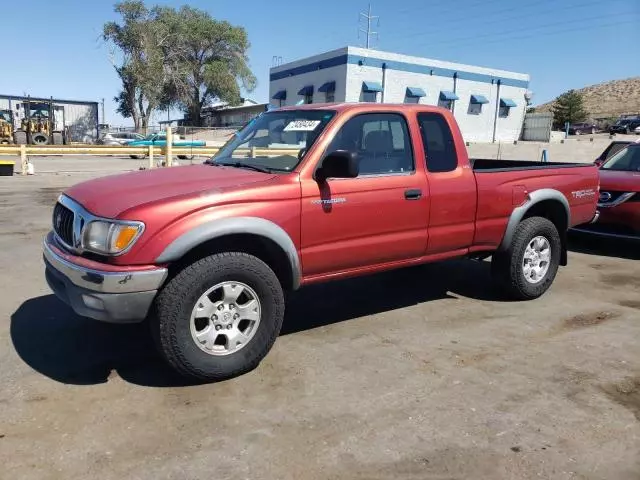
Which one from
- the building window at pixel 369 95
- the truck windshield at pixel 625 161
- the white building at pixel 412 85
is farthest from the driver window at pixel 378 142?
the building window at pixel 369 95

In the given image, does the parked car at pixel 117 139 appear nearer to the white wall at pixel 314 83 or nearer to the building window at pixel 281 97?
the building window at pixel 281 97

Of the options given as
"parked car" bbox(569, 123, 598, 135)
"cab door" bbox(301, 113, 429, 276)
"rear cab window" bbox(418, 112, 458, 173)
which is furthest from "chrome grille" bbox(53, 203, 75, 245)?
"parked car" bbox(569, 123, 598, 135)

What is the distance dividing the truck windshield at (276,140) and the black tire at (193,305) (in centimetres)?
89

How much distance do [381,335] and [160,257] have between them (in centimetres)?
203

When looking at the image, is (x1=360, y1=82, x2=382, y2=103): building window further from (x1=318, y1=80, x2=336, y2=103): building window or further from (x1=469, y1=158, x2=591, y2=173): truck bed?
(x1=469, y1=158, x2=591, y2=173): truck bed

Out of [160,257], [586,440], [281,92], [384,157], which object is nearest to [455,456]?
[586,440]

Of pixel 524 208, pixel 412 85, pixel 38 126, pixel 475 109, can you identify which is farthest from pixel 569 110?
pixel 524 208

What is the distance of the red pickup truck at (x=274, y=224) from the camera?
11.1 ft

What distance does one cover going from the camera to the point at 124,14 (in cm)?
4931

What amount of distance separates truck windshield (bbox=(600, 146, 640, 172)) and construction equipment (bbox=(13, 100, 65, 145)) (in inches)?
1332

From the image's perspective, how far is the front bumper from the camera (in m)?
3.28

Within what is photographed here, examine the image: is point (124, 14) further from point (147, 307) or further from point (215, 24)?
point (147, 307)

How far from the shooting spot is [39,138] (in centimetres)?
3469

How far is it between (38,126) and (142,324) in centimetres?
3617
